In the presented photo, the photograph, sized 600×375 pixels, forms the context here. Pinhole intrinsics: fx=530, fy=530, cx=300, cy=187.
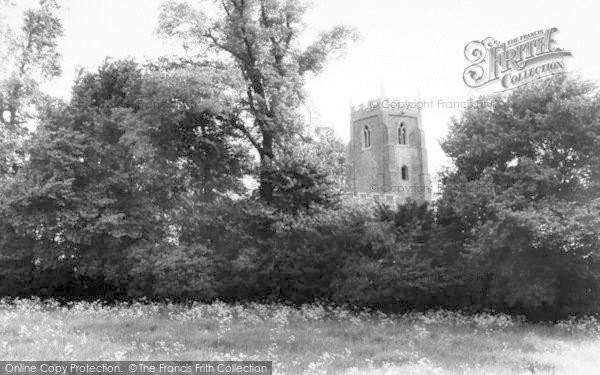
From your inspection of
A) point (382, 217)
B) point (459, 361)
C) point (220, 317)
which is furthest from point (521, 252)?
point (220, 317)

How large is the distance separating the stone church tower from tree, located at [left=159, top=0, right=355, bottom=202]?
2028 inches

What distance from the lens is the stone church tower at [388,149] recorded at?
78938 millimetres

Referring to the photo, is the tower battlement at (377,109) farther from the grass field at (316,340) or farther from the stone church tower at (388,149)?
the grass field at (316,340)

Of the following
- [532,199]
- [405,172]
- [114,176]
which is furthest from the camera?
[405,172]

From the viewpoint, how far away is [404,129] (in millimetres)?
82062

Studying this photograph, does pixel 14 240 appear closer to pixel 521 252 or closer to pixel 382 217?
pixel 382 217

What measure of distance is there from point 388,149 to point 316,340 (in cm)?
6711

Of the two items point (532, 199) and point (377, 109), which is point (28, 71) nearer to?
point (532, 199)

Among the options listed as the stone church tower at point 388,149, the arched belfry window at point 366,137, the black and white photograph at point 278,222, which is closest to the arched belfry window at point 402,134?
the stone church tower at point 388,149

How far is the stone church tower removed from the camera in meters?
78.9

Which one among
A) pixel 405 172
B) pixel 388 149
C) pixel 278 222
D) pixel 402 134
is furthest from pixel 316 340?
pixel 402 134

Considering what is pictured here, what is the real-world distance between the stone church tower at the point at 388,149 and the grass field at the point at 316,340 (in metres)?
60.1

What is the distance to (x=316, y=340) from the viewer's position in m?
13.7

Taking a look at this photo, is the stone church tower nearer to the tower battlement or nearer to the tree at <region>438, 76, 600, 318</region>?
the tower battlement
